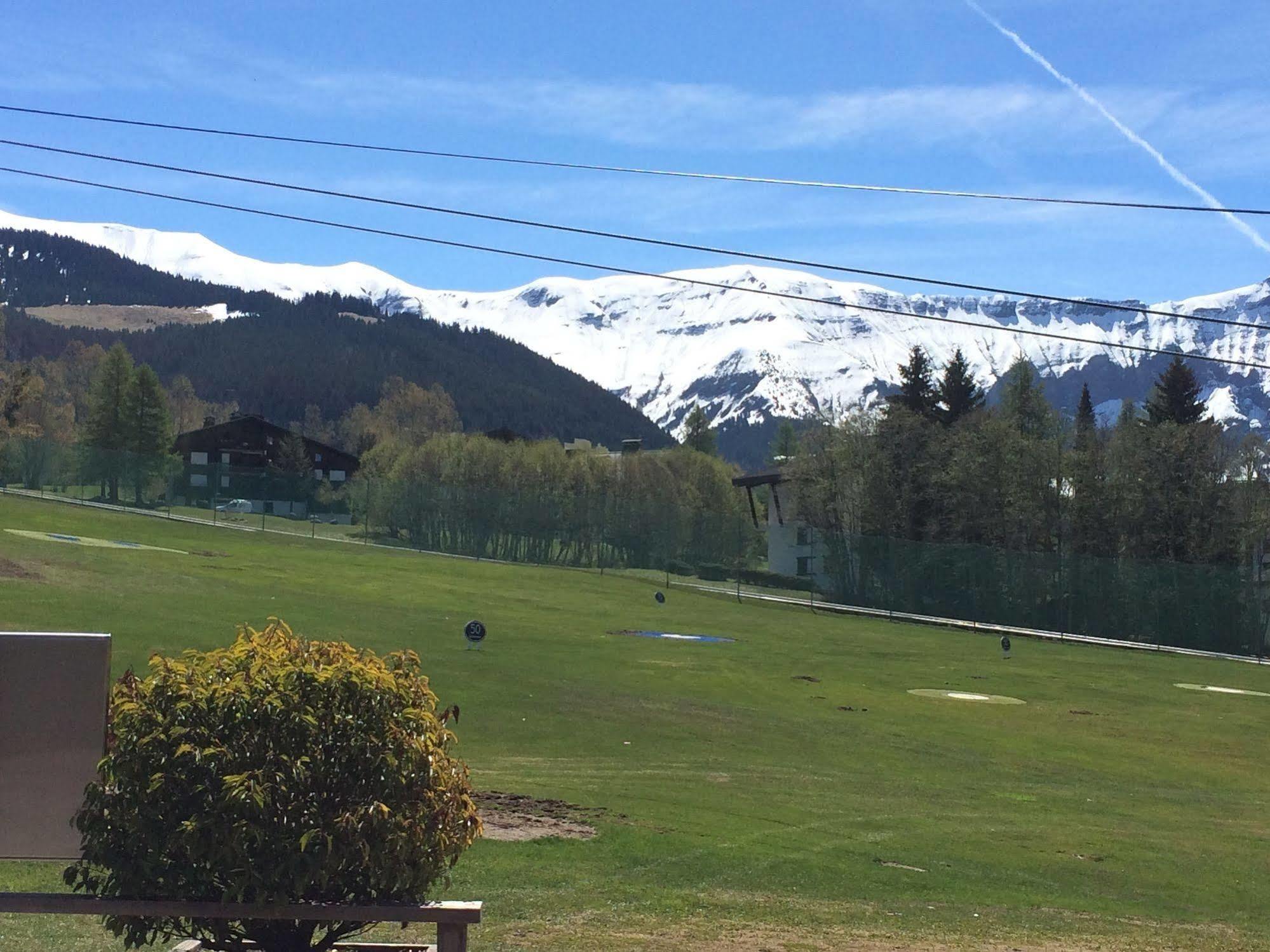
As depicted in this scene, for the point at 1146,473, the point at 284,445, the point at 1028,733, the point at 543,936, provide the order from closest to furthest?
the point at 543,936 < the point at 1028,733 < the point at 1146,473 < the point at 284,445

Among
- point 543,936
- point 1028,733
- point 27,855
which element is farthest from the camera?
point 1028,733

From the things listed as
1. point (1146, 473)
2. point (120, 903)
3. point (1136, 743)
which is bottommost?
point (1136, 743)

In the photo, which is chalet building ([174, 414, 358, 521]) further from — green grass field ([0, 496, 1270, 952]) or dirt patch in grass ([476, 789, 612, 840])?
dirt patch in grass ([476, 789, 612, 840])

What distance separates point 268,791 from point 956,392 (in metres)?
91.9

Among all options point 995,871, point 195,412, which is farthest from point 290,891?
point 195,412

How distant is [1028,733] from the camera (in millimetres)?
27438

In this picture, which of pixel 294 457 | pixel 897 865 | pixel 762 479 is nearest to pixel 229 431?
pixel 294 457

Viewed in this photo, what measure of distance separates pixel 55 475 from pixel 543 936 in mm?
73609

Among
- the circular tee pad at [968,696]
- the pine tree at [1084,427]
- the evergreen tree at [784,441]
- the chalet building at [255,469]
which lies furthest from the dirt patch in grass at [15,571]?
the evergreen tree at [784,441]

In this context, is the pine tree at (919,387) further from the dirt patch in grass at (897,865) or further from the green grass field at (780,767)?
the dirt patch in grass at (897,865)

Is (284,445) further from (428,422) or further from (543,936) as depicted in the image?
(543,936)

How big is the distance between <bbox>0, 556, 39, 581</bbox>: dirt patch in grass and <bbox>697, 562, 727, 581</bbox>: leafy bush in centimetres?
4393

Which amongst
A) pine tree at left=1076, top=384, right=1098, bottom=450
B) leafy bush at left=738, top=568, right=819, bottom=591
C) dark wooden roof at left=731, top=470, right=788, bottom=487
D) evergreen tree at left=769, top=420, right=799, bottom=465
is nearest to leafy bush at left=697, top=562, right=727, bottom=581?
leafy bush at left=738, top=568, right=819, bottom=591

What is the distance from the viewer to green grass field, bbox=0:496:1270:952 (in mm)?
11211
